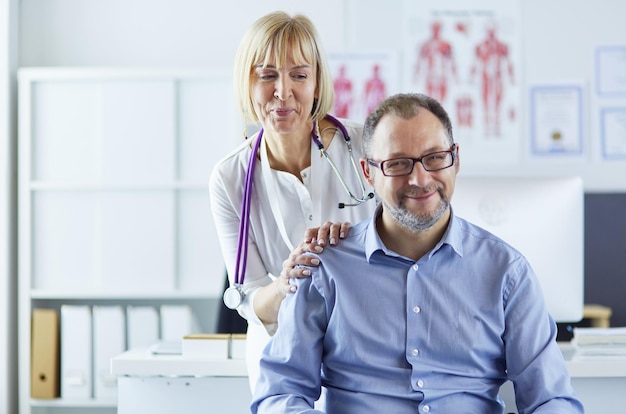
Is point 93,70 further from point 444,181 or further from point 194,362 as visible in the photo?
point 444,181

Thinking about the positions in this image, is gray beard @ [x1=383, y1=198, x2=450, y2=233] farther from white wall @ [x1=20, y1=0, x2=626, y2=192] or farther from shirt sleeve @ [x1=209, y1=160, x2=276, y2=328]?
white wall @ [x1=20, y1=0, x2=626, y2=192]

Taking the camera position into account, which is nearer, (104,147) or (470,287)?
(470,287)

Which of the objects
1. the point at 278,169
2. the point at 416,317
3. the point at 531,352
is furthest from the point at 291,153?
the point at 531,352

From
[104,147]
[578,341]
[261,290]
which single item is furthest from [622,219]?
[261,290]

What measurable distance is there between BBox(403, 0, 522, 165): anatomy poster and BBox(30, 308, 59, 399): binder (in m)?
1.95

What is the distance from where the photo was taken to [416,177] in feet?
4.64

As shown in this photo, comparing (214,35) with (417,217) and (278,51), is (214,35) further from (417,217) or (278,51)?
(417,217)

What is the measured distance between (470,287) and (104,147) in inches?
97.3

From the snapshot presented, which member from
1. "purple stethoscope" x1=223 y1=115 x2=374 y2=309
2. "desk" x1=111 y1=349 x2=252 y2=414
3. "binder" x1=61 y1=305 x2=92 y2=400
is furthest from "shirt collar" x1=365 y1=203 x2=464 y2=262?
"binder" x1=61 y1=305 x2=92 y2=400

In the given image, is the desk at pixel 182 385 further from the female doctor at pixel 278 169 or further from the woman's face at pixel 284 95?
the woman's face at pixel 284 95

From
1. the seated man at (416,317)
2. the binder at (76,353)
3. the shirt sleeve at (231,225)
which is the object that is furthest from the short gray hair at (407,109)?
the binder at (76,353)

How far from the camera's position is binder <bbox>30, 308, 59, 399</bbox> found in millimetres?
3537

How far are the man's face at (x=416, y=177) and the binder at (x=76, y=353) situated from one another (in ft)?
7.61

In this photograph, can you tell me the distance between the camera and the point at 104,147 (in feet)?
11.8
